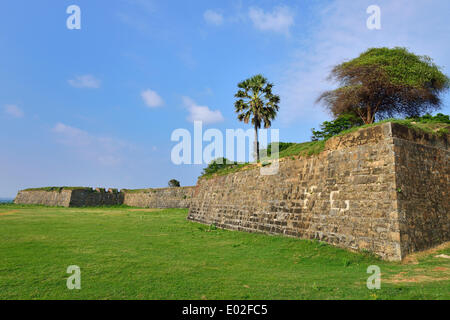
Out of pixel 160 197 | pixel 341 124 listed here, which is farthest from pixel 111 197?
pixel 341 124

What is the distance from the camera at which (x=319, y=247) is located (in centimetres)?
877

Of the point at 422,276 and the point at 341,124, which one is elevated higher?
the point at 341,124

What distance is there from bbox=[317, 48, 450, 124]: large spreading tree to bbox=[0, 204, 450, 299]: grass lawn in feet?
49.2

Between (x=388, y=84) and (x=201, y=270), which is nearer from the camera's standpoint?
(x=201, y=270)

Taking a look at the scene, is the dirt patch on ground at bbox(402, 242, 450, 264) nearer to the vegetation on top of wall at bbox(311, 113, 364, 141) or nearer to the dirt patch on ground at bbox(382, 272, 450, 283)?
the dirt patch on ground at bbox(382, 272, 450, 283)

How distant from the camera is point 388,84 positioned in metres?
19.9

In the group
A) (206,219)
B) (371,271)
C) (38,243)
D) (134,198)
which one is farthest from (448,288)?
(134,198)

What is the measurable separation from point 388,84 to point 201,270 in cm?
2052

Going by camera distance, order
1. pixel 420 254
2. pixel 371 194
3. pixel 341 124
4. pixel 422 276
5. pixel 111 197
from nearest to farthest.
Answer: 1. pixel 422 276
2. pixel 420 254
3. pixel 371 194
4. pixel 341 124
5. pixel 111 197

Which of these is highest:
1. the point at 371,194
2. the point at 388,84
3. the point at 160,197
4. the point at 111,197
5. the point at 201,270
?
the point at 388,84

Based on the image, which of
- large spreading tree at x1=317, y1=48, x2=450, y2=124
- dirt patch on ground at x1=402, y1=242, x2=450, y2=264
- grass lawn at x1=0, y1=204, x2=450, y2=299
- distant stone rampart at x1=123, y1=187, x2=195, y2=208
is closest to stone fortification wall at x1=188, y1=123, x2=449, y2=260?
dirt patch on ground at x1=402, y1=242, x2=450, y2=264

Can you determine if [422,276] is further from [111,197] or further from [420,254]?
[111,197]
